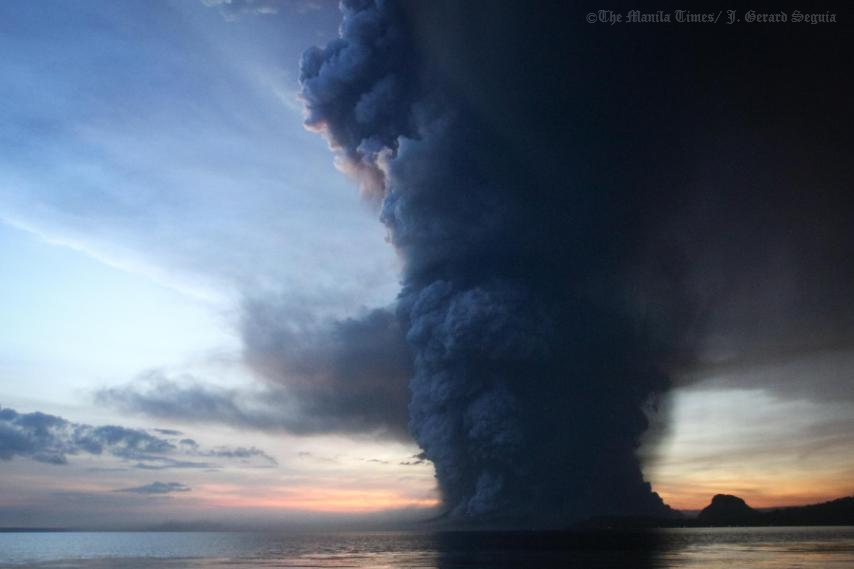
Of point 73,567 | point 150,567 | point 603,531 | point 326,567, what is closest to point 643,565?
point 326,567

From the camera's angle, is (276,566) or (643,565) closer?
(643,565)

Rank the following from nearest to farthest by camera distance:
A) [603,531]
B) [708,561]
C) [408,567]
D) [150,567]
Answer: [408,567]
[708,561]
[150,567]
[603,531]

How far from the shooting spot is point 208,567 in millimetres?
84438

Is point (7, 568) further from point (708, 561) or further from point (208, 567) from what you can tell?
point (708, 561)

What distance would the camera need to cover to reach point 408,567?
238 feet

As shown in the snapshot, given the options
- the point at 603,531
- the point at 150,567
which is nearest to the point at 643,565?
the point at 150,567

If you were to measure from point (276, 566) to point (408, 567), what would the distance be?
62.9 feet

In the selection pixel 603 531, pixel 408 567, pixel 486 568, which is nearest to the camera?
pixel 486 568

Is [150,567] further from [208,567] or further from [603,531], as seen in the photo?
[603,531]

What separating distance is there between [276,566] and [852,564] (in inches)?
2471

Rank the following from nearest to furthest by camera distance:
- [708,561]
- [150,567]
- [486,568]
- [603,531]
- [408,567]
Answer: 1. [486,568]
2. [408,567]
3. [708,561]
4. [150,567]
5. [603,531]

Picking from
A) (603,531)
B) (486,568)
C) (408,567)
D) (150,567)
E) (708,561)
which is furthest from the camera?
(603,531)

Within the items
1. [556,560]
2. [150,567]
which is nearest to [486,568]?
[556,560]

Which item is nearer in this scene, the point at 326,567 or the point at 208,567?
the point at 326,567
